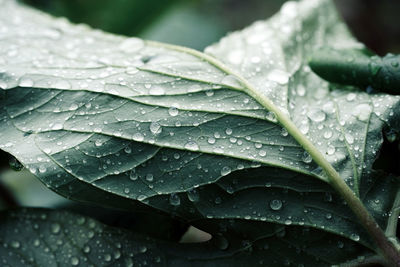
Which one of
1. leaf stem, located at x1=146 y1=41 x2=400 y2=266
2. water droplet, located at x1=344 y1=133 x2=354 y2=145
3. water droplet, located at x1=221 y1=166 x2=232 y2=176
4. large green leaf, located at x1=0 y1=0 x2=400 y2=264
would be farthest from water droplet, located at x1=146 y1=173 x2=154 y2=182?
water droplet, located at x1=344 y1=133 x2=354 y2=145

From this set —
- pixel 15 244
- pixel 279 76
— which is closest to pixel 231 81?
pixel 279 76

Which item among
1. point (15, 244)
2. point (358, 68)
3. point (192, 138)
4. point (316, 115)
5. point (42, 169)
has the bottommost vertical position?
point (15, 244)

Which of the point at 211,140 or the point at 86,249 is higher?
the point at 211,140

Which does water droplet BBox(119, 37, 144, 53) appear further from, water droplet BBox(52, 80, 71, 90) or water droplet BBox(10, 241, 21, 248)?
water droplet BBox(10, 241, 21, 248)

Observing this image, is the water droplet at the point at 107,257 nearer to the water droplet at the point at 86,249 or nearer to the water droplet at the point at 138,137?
the water droplet at the point at 86,249

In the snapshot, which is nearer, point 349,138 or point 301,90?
point 349,138

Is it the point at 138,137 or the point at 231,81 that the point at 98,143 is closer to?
the point at 138,137

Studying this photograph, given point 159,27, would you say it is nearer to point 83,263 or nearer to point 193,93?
point 193,93
